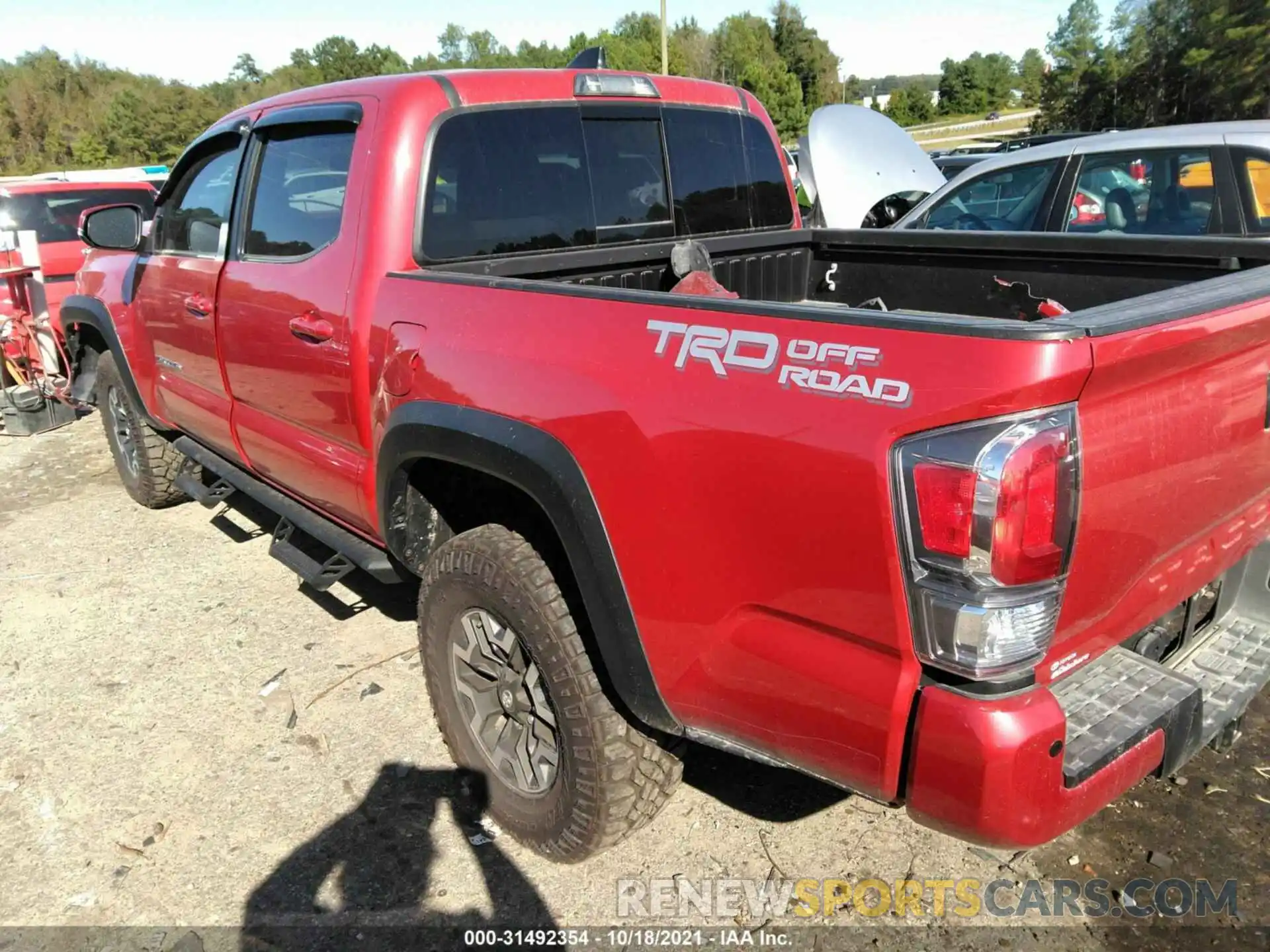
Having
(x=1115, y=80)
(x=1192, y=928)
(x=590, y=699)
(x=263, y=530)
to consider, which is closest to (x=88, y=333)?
(x=263, y=530)

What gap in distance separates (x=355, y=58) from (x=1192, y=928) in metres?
91.6

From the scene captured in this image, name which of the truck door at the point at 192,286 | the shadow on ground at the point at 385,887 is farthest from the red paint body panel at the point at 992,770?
the truck door at the point at 192,286

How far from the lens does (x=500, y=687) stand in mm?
2605

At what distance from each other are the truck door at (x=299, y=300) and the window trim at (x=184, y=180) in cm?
7

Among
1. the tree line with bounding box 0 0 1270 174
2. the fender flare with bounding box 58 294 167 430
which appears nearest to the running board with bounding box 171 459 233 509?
the fender flare with bounding box 58 294 167 430

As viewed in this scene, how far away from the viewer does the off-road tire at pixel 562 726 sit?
7.47 feet

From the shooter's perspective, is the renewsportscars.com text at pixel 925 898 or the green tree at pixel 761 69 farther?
the green tree at pixel 761 69

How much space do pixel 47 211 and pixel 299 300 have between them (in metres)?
7.75

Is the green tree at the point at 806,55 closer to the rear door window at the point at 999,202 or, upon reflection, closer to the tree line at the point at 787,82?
the tree line at the point at 787,82

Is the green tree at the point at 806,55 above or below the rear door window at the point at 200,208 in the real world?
above

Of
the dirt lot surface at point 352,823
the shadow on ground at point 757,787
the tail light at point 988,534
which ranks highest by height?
the tail light at point 988,534

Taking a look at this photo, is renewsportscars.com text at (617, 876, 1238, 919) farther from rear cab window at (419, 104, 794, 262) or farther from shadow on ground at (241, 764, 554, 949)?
rear cab window at (419, 104, 794, 262)

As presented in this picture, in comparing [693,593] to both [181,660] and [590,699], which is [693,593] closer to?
[590,699]

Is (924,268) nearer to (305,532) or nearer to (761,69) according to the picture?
(305,532)
